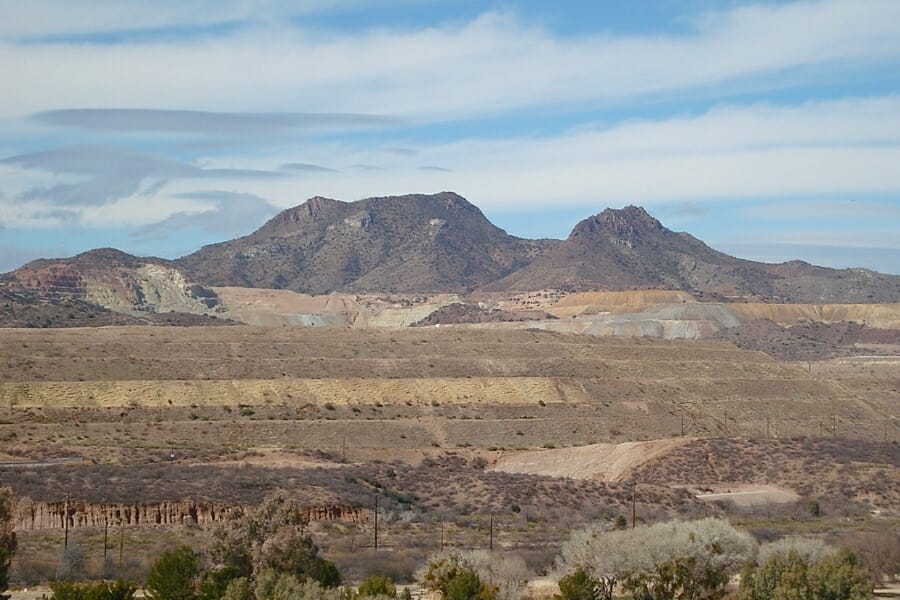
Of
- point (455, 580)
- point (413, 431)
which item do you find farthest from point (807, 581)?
point (413, 431)

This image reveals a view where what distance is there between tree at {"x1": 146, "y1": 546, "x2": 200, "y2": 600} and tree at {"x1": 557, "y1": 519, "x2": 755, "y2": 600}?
37.8ft

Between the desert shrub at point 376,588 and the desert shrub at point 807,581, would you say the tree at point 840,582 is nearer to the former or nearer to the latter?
the desert shrub at point 807,581

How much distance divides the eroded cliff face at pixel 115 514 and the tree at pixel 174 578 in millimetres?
15789

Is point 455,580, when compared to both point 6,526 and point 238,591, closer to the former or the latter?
point 238,591

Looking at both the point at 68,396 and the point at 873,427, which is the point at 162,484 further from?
the point at 873,427

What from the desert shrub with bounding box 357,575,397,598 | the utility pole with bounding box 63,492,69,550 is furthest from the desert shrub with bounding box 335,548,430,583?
the utility pole with bounding box 63,492,69,550

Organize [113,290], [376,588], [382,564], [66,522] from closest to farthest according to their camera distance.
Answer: [376,588] → [382,564] → [66,522] → [113,290]

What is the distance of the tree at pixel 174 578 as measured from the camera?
31.0 meters

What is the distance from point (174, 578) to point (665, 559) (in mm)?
13819

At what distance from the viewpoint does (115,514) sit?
162 feet

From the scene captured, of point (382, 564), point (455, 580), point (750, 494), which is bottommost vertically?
point (750, 494)

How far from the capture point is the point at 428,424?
82562mm

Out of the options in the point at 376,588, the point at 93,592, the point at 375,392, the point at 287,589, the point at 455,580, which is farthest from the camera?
the point at 375,392

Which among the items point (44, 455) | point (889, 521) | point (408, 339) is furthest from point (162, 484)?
point (408, 339)
